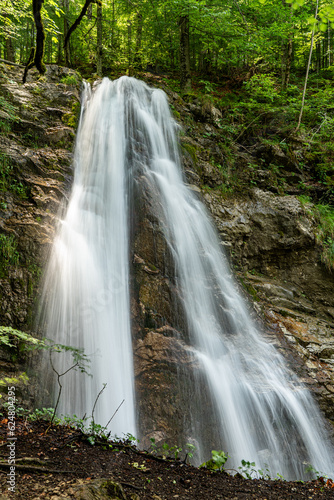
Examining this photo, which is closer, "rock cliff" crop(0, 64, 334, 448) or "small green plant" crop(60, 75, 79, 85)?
"rock cliff" crop(0, 64, 334, 448)

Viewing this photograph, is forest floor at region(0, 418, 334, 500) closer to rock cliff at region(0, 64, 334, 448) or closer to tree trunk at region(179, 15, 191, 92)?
rock cliff at region(0, 64, 334, 448)

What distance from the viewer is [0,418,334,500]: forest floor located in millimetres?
2252

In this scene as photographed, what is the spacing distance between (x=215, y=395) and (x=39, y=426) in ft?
8.95

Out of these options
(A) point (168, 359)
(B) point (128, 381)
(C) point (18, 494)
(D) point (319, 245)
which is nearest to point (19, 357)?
(B) point (128, 381)

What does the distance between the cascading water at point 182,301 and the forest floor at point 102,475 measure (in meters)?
0.90

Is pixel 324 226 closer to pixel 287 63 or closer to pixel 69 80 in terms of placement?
pixel 287 63

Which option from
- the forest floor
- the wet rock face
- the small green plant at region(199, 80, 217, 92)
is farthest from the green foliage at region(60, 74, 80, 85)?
the forest floor

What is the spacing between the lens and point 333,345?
6.67 m

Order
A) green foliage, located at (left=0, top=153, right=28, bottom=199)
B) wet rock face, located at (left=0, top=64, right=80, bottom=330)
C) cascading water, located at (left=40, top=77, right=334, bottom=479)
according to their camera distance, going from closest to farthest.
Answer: cascading water, located at (left=40, top=77, right=334, bottom=479)
wet rock face, located at (left=0, top=64, right=80, bottom=330)
green foliage, located at (left=0, top=153, right=28, bottom=199)

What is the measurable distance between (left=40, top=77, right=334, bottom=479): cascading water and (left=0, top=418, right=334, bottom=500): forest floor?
90 cm

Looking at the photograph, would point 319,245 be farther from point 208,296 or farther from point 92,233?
point 92,233

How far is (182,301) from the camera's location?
19.3 ft

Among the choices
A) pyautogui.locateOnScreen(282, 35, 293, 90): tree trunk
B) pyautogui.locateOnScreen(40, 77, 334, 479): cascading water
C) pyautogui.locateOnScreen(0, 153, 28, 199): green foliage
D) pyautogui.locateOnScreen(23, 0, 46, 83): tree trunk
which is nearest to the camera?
pyautogui.locateOnScreen(23, 0, 46, 83): tree trunk

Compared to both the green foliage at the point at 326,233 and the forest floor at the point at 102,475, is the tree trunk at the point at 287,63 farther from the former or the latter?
the forest floor at the point at 102,475
